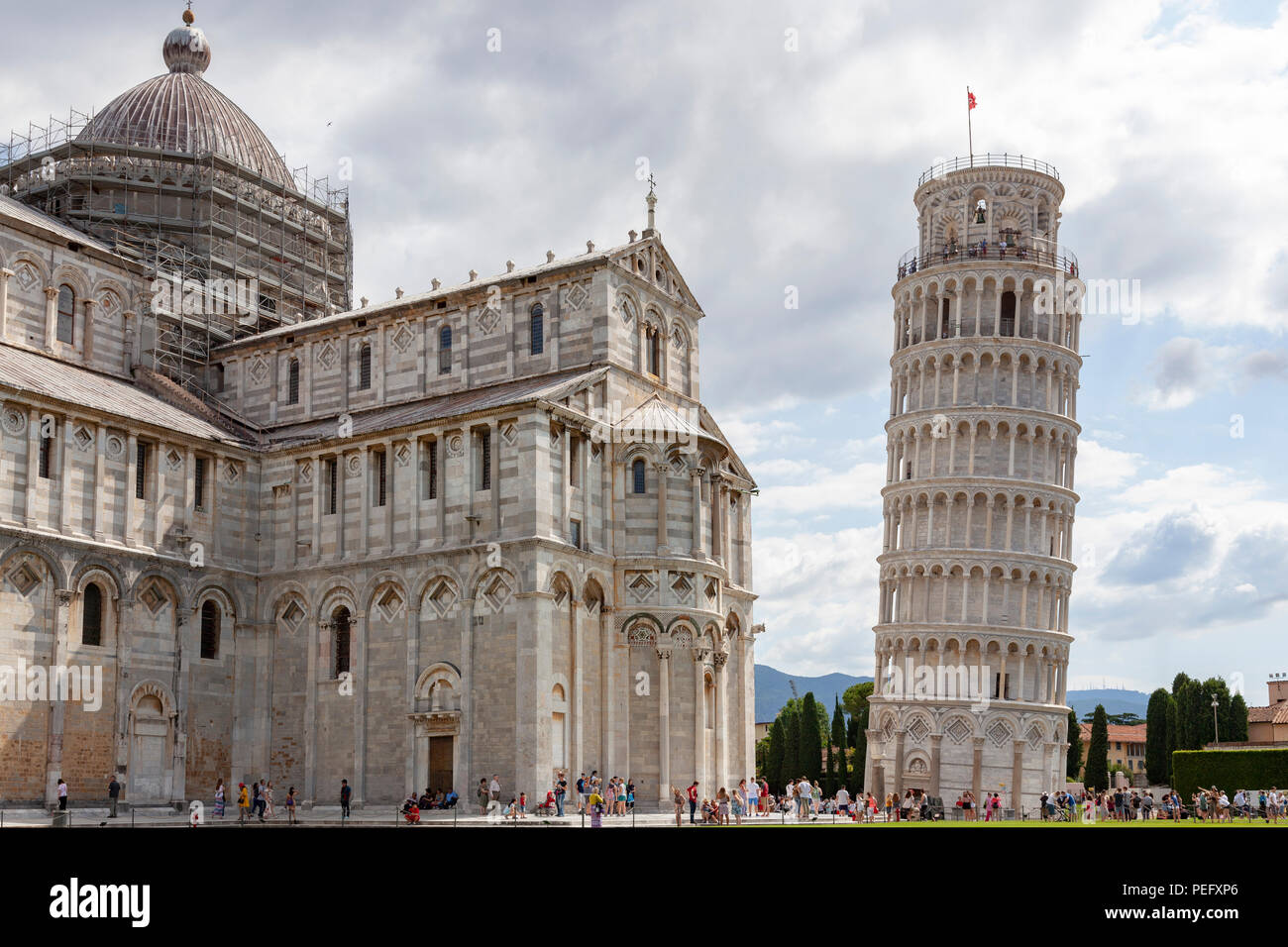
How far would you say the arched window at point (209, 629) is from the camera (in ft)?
162

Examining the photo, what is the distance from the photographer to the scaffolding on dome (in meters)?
58.1

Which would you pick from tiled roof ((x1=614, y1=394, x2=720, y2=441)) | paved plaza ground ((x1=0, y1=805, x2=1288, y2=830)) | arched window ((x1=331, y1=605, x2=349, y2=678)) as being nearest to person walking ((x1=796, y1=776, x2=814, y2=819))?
paved plaza ground ((x1=0, y1=805, x2=1288, y2=830))

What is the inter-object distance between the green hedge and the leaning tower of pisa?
9818 mm

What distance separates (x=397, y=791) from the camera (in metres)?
46.2

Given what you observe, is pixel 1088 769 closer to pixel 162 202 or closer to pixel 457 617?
pixel 457 617

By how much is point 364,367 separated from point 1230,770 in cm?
4714

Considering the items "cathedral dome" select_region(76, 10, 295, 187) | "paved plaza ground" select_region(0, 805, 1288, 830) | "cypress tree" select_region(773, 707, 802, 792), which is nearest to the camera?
"paved plaza ground" select_region(0, 805, 1288, 830)

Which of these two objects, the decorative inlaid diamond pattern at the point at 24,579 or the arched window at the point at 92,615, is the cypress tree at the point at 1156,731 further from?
the decorative inlaid diamond pattern at the point at 24,579

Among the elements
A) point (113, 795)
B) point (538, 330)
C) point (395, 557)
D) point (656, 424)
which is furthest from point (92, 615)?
point (656, 424)

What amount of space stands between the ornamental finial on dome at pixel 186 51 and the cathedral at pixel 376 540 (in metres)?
14.3

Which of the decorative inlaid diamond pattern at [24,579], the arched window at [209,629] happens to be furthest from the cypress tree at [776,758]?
the decorative inlaid diamond pattern at [24,579]

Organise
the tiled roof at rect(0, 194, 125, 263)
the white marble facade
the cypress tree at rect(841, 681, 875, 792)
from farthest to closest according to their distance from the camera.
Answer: the cypress tree at rect(841, 681, 875, 792) < the tiled roof at rect(0, 194, 125, 263) < the white marble facade

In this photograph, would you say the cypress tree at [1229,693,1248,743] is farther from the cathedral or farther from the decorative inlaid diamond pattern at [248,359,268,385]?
the decorative inlaid diamond pattern at [248,359,268,385]
